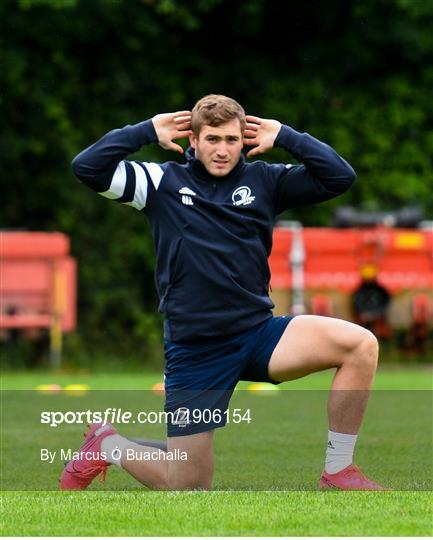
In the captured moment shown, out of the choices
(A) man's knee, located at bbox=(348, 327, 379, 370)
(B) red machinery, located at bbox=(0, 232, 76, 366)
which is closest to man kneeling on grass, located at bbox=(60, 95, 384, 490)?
(A) man's knee, located at bbox=(348, 327, 379, 370)

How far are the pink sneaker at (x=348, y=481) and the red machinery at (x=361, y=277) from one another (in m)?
11.9

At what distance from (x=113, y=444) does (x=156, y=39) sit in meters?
15.3

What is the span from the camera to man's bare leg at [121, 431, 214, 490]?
6.75 metres

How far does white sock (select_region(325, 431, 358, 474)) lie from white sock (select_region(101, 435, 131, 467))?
0.97 meters

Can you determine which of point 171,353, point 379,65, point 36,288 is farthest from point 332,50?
point 171,353

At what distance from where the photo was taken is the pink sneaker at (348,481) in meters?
6.51

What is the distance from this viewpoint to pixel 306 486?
6.88m

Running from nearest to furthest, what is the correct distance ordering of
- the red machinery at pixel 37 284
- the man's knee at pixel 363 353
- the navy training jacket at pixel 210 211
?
the man's knee at pixel 363 353 → the navy training jacket at pixel 210 211 → the red machinery at pixel 37 284

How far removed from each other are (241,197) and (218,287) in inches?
16.9

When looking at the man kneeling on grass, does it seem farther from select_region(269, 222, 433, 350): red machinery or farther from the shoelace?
select_region(269, 222, 433, 350): red machinery

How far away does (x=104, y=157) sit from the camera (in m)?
6.88

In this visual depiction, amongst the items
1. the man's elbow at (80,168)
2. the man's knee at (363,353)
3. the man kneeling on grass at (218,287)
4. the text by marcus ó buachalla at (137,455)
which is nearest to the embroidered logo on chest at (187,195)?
the man kneeling on grass at (218,287)

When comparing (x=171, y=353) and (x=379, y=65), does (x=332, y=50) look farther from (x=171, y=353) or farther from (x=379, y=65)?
(x=171, y=353)

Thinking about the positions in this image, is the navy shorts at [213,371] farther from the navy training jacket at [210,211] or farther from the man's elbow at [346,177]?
the man's elbow at [346,177]
